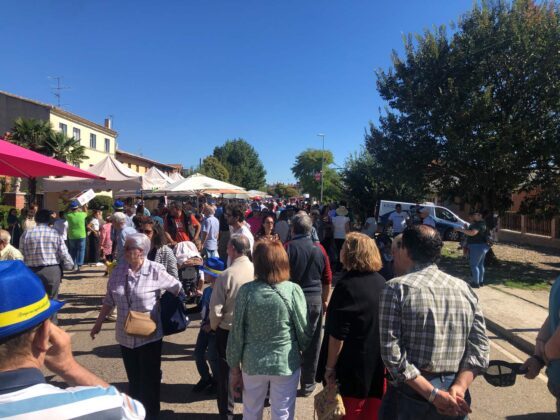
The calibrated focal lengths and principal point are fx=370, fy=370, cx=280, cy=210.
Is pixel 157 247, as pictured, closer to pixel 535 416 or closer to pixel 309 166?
pixel 535 416

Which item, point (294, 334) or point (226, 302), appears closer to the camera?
point (294, 334)

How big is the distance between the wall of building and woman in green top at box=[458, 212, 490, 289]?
34182 mm

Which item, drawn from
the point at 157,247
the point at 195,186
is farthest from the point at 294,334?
the point at 195,186

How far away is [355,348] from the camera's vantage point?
248 cm

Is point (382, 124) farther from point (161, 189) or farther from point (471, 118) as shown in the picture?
point (161, 189)

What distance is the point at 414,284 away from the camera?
196 cm

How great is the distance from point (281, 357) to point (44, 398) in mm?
1727

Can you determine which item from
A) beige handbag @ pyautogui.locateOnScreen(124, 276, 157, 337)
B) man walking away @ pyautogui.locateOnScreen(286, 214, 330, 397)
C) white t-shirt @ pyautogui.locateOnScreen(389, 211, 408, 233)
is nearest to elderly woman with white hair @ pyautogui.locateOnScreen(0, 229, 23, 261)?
beige handbag @ pyautogui.locateOnScreen(124, 276, 157, 337)

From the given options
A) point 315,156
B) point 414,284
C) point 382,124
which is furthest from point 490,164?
point 315,156

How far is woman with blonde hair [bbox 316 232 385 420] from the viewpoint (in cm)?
246

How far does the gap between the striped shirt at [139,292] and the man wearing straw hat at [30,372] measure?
6.49ft

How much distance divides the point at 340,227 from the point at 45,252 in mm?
6705

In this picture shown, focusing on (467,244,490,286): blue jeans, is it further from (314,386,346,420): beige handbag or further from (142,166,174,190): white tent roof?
(142,166,174,190): white tent roof

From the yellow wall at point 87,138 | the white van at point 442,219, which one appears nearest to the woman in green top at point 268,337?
the white van at point 442,219
